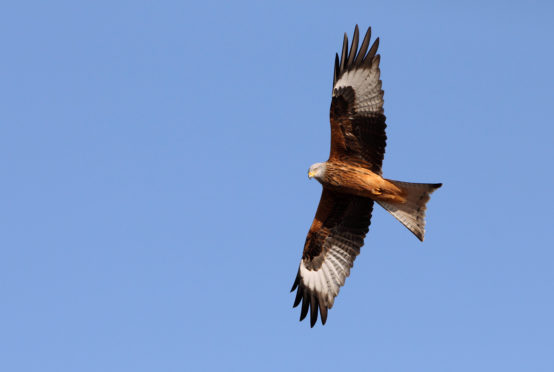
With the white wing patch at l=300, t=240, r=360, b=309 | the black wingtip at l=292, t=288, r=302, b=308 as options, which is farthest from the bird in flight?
the black wingtip at l=292, t=288, r=302, b=308

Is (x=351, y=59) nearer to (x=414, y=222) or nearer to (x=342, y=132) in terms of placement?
(x=342, y=132)

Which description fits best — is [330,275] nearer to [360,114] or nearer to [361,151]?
[361,151]

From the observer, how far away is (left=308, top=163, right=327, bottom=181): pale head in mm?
10562

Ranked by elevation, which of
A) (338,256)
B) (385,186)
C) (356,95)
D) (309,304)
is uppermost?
(356,95)

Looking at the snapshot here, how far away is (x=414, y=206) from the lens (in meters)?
10.7

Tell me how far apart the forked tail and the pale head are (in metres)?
0.97

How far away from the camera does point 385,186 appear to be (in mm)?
10570

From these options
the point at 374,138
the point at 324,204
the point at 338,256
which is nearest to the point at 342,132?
the point at 374,138

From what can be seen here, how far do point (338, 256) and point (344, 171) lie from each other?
148cm

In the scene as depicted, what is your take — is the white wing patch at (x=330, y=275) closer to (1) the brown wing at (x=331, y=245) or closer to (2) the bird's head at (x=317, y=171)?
(1) the brown wing at (x=331, y=245)

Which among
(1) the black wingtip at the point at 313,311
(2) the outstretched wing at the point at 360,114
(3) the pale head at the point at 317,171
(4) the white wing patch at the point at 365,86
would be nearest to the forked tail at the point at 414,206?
(2) the outstretched wing at the point at 360,114

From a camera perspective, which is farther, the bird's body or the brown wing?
the brown wing

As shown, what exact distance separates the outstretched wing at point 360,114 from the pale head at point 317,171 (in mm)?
235

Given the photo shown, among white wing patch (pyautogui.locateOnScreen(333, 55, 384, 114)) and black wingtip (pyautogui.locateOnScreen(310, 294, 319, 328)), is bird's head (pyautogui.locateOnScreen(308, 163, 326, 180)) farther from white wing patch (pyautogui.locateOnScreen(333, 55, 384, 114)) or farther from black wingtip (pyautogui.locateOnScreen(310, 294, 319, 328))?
black wingtip (pyautogui.locateOnScreen(310, 294, 319, 328))
